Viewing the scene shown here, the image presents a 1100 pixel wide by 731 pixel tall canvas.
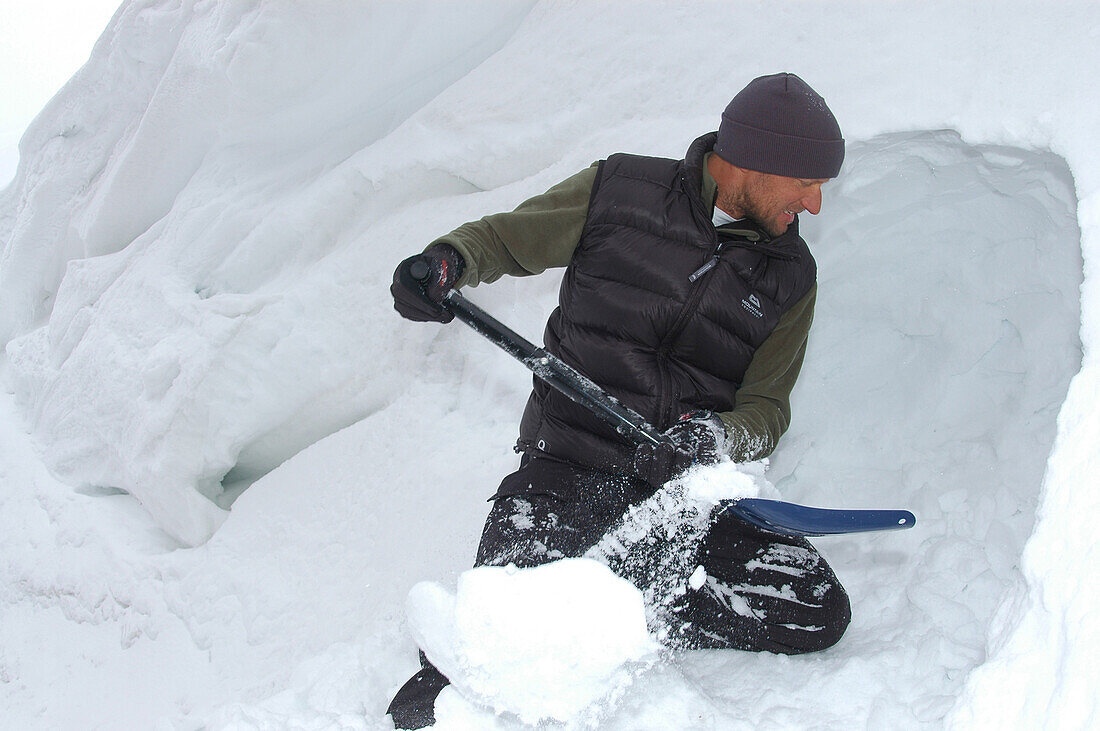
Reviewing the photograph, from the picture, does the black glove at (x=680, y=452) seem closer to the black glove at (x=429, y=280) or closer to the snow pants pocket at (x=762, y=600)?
the snow pants pocket at (x=762, y=600)

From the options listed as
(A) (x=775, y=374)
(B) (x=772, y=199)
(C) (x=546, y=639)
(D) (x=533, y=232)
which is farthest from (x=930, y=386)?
(C) (x=546, y=639)

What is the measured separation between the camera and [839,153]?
1626 mm

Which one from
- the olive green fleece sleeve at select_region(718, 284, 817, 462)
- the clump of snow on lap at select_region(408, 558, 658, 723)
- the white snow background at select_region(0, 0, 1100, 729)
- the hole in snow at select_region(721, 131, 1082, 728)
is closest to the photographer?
the clump of snow on lap at select_region(408, 558, 658, 723)

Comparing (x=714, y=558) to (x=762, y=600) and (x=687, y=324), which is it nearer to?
(x=762, y=600)

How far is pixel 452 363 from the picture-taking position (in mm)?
2682

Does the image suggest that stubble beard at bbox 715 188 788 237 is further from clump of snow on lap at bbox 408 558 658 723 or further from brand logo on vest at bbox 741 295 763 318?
clump of snow on lap at bbox 408 558 658 723

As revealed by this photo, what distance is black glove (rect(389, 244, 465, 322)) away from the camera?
1.72 meters

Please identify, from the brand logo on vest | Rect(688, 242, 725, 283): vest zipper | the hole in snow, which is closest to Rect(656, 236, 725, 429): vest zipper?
Rect(688, 242, 725, 283): vest zipper

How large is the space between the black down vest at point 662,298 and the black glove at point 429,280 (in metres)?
0.31

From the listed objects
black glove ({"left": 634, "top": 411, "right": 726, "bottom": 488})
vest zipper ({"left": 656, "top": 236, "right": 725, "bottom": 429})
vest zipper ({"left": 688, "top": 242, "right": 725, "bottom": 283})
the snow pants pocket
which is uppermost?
vest zipper ({"left": 688, "top": 242, "right": 725, "bottom": 283})

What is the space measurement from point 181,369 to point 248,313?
1.00ft

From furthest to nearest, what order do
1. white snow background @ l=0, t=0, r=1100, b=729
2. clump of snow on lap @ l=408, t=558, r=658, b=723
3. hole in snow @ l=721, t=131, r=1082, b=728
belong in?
hole in snow @ l=721, t=131, r=1082, b=728
white snow background @ l=0, t=0, r=1100, b=729
clump of snow on lap @ l=408, t=558, r=658, b=723

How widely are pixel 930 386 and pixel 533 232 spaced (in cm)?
129

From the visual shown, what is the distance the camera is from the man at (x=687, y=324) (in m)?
1.62
